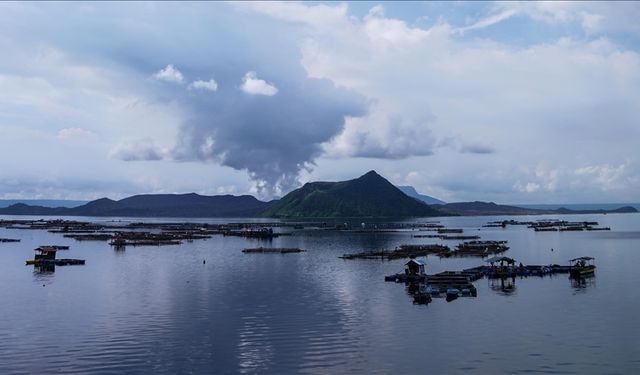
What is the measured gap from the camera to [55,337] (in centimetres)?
5525

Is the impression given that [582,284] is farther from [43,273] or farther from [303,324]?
[43,273]

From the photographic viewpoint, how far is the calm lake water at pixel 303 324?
4597cm

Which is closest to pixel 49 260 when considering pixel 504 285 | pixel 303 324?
pixel 303 324

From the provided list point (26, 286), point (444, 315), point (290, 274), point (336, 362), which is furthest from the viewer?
point (290, 274)

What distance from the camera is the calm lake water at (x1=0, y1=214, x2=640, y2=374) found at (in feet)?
151

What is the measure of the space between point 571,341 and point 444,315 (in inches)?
598

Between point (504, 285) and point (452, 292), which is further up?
point (452, 292)

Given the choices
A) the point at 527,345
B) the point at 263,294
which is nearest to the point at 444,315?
the point at 527,345

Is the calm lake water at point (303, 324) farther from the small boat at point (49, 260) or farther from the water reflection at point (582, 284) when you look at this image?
the small boat at point (49, 260)

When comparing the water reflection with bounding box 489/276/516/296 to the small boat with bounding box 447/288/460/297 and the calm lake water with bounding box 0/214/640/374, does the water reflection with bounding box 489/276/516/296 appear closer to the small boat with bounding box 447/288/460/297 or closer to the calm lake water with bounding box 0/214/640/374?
the calm lake water with bounding box 0/214/640/374

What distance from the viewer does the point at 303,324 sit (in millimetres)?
59688

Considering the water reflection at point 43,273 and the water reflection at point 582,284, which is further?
the water reflection at point 43,273

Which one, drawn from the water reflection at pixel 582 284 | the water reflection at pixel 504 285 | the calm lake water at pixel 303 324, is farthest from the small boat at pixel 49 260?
the water reflection at pixel 582 284

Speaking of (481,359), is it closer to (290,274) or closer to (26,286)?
(290,274)
